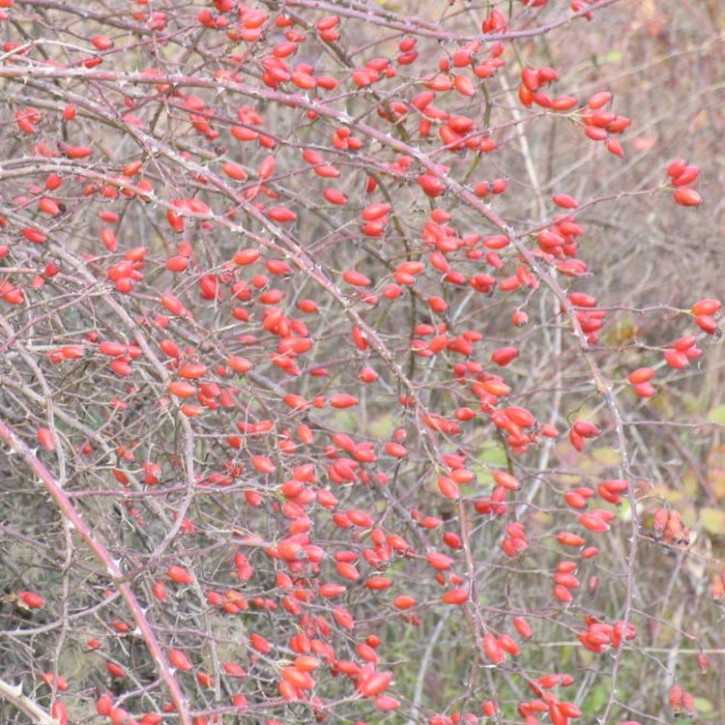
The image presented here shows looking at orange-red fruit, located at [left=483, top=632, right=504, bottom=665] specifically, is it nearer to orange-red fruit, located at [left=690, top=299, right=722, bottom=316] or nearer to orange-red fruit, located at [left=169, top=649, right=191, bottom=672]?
orange-red fruit, located at [left=169, top=649, right=191, bottom=672]

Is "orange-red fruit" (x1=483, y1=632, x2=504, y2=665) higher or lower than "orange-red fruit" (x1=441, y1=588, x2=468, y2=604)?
above

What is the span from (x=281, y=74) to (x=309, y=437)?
1.92 ft

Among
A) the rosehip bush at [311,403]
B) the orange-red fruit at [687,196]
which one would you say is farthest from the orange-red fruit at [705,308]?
the orange-red fruit at [687,196]

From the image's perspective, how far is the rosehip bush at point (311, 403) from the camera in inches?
74.5

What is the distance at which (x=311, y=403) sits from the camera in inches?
80.1

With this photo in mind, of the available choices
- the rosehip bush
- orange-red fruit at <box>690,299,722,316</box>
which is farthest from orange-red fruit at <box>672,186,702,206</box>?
orange-red fruit at <box>690,299,722,316</box>

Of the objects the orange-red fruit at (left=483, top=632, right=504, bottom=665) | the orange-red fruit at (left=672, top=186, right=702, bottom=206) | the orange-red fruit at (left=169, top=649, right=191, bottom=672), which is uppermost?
the orange-red fruit at (left=672, top=186, right=702, bottom=206)

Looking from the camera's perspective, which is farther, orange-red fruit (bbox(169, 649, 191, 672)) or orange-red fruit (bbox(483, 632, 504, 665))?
orange-red fruit (bbox(483, 632, 504, 665))

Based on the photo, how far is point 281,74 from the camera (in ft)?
6.70

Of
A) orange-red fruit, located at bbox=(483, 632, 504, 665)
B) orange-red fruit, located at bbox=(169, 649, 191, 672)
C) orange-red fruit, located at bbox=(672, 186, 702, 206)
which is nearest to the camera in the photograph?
orange-red fruit, located at bbox=(169, 649, 191, 672)

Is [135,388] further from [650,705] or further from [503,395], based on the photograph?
A: [650,705]

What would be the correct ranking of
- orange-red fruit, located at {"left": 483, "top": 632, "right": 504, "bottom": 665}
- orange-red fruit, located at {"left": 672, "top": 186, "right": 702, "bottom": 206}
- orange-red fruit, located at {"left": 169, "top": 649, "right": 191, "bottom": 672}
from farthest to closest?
1. orange-red fruit, located at {"left": 672, "top": 186, "right": 702, "bottom": 206}
2. orange-red fruit, located at {"left": 483, "top": 632, "right": 504, "bottom": 665}
3. orange-red fruit, located at {"left": 169, "top": 649, "right": 191, "bottom": 672}

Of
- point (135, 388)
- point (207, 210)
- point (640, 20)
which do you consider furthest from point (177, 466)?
point (640, 20)

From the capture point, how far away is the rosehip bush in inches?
74.5
